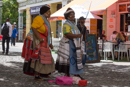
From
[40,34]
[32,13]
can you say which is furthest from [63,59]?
[32,13]

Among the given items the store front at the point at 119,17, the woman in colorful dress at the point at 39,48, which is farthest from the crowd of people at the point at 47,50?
the store front at the point at 119,17

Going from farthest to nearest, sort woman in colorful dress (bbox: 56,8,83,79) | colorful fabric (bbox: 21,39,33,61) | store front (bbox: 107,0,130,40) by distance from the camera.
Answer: store front (bbox: 107,0,130,40)
colorful fabric (bbox: 21,39,33,61)
woman in colorful dress (bbox: 56,8,83,79)

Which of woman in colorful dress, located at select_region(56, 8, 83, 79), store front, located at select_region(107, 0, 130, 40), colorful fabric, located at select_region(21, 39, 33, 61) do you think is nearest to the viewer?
woman in colorful dress, located at select_region(56, 8, 83, 79)

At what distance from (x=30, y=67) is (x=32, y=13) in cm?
2498

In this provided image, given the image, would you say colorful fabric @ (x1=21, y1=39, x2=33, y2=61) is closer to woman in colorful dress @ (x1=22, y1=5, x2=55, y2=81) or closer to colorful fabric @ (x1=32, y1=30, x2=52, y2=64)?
woman in colorful dress @ (x1=22, y1=5, x2=55, y2=81)

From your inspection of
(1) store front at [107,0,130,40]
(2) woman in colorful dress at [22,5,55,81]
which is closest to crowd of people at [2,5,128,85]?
(2) woman in colorful dress at [22,5,55,81]

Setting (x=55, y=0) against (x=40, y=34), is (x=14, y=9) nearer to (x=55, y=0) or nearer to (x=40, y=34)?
(x=55, y=0)

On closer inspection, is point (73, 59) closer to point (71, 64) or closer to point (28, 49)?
point (71, 64)

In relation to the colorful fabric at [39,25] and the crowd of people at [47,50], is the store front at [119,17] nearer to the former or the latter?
the crowd of people at [47,50]

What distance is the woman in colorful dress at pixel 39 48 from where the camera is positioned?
6602mm

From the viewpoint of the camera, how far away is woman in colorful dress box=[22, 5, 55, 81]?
660 centimetres

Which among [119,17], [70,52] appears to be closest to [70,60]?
[70,52]

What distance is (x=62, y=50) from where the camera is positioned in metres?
6.60

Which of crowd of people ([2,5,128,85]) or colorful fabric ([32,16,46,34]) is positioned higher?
colorful fabric ([32,16,46,34])
